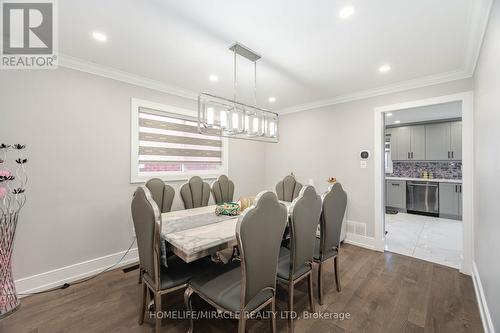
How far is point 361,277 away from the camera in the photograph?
8.42 feet

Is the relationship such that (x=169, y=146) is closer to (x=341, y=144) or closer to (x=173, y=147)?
(x=173, y=147)

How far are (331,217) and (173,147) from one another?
2.58m

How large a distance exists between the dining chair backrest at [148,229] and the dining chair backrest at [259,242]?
2.15 feet

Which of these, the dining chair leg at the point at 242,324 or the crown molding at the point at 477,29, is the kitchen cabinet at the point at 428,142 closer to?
the crown molding at the point at 477,29

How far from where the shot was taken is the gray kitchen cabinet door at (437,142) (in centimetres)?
529

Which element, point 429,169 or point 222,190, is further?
point 429,169

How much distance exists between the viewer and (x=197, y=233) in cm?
184

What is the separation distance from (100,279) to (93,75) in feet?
8.04

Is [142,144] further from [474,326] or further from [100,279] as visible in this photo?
[474,326]

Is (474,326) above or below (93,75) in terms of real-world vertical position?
below

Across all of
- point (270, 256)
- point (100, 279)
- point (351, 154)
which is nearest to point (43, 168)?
point (100, 279)

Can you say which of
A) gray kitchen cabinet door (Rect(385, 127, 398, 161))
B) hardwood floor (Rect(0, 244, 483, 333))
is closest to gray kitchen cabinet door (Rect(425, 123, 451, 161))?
gray kitchen cabinet door (Rect(385, 127, 398, 161))

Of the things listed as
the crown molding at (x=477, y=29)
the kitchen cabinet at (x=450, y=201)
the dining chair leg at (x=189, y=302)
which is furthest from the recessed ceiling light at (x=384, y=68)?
the kitchen cabinet at (x=450, y=201)

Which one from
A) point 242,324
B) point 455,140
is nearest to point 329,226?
point 242,324
